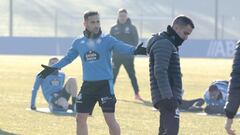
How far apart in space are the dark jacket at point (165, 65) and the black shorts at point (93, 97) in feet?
6.04

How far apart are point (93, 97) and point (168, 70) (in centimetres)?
205

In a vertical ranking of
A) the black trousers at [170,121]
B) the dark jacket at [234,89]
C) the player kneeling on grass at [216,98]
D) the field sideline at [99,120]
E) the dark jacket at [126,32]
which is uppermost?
the dark jacket at [126,32]

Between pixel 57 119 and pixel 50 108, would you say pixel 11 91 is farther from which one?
pixel 57 119

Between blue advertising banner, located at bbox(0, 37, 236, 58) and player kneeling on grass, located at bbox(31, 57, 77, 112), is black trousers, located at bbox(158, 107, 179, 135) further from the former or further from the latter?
blue advertising banner, located at bbox(0, 37, 236, 58)

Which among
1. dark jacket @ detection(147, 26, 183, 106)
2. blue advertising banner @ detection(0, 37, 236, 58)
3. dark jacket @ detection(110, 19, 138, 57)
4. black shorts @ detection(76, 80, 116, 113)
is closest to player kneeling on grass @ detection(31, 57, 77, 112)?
dark jacket @ detection(110, 19, 138, 57)

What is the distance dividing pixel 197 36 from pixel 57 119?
204ft

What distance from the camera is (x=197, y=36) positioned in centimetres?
7575

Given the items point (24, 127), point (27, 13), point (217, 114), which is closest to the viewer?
point (24, 127)

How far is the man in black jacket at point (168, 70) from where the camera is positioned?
7.86 meters

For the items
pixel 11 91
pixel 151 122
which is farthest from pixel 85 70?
pixel 11 91

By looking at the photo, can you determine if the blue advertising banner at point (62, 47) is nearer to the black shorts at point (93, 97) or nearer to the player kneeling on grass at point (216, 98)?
the player kneeling on grass at point (216, 98)

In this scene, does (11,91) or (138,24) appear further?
(138,24)

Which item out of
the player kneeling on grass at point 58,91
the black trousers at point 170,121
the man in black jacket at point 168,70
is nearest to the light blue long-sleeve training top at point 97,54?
the man in black jacket at point 168,70

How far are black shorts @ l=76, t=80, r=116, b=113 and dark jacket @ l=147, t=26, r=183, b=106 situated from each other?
184 centimetres
